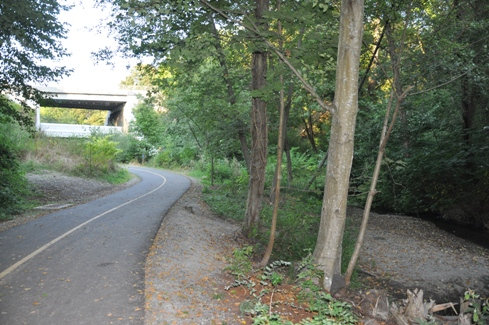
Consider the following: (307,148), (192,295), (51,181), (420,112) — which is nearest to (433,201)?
(420,112)

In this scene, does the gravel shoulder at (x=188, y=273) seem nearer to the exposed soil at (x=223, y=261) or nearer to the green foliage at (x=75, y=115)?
the exposed soil at (x=223, y=261)

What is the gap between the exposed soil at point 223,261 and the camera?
6188mm

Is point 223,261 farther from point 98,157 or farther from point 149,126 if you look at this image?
point 149,126

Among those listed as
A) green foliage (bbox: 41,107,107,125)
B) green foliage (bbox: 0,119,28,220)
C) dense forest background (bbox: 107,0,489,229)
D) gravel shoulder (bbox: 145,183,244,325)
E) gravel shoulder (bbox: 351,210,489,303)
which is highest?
green foliage (bbox: 41,107,107,125)

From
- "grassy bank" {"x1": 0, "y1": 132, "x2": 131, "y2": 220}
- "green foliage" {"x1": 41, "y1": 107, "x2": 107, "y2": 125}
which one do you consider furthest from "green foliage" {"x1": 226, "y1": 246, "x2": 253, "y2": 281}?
"green foliage" {"x1": 41, "y1": 107, "x2": 107, "y2": 125}

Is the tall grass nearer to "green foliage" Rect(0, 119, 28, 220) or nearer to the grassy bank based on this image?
the grassy bank

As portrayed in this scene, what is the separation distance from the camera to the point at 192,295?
21.4ft

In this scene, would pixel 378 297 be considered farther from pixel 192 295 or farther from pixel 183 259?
pixel 183 259

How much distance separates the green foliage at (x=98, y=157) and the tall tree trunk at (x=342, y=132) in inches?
856

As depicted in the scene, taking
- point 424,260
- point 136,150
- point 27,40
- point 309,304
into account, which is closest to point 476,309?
point 309,304

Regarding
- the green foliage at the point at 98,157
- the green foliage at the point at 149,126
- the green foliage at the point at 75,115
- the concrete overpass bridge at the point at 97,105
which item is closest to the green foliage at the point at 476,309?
the green foliage at the point at 98,157

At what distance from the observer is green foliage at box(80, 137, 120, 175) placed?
26.2m

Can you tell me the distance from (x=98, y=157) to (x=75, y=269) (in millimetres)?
21449

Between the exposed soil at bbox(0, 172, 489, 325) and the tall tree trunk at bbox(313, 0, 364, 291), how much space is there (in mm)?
1120
